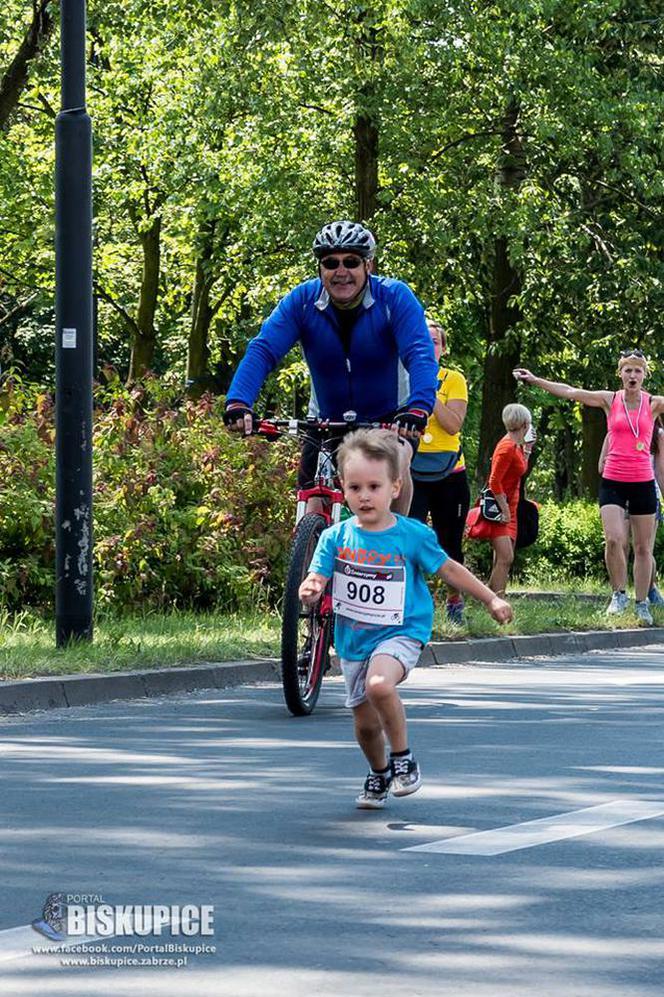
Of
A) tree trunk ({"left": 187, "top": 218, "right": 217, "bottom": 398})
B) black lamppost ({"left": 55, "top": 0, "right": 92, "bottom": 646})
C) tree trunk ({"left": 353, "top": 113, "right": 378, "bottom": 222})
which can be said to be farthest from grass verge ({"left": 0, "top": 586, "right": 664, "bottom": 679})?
tree trunk ({"left": 187, "top": 218, "right": 217, "bottom": 398})

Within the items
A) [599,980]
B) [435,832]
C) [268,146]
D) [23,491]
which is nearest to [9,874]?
[435,832]

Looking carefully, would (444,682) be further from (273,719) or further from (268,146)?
(268,146)

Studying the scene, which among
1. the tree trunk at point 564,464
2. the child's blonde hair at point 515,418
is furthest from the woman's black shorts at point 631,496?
the tree trunk at point 564,464

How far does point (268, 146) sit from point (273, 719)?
17771mm

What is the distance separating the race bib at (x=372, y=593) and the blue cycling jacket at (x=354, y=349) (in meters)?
2.55

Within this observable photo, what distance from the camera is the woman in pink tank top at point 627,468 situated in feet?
53.4

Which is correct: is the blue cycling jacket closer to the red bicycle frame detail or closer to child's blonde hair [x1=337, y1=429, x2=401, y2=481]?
the red bicycle frame detail

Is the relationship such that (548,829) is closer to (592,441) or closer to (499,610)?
(499,610)

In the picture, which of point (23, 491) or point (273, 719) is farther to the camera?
point (23, 491)

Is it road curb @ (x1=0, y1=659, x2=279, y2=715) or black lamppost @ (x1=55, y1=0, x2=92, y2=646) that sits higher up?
black lamppost @ (x1=55, y1=0, x2=92, y2=646)

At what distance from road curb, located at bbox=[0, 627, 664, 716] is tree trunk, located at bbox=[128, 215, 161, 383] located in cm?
2300

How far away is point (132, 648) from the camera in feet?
38.5

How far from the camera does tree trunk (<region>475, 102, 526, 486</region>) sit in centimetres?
2728

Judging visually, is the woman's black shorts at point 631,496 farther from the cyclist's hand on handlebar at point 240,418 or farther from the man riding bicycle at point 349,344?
the cyclist's hand on handlebar at point 240,418
